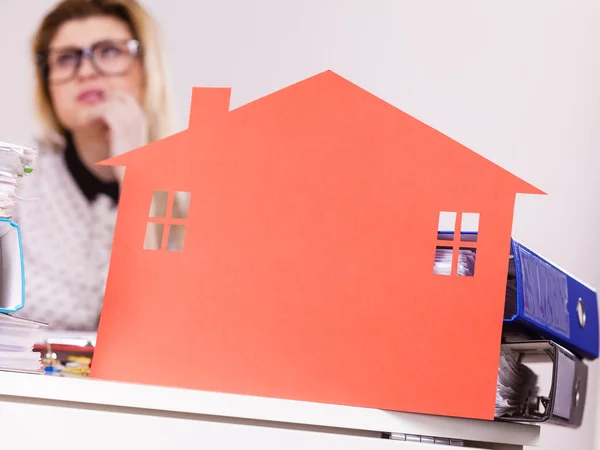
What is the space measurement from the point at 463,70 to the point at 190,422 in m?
1.27

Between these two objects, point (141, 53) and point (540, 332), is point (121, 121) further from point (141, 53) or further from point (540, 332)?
point (540, 332)

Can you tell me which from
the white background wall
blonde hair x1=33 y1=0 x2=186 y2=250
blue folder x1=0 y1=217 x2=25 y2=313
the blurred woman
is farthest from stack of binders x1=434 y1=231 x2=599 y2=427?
the blurred woman

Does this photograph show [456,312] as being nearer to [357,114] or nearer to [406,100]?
[357,114]

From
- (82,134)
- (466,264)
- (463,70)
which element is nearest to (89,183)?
(82,134)

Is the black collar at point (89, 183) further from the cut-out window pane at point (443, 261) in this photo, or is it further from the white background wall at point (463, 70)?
the cut-out window pane at point (443, 261)

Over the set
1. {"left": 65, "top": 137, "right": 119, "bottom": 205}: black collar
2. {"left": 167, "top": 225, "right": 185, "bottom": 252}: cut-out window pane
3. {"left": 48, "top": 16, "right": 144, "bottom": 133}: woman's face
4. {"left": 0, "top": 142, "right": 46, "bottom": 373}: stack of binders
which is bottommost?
{"left": 0, "top": 142, "right": 46, "bottom": 373}: stack of binders

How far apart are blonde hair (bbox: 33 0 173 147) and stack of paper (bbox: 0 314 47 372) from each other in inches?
40.4

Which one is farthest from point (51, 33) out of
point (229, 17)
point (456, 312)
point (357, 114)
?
point (456, 312)

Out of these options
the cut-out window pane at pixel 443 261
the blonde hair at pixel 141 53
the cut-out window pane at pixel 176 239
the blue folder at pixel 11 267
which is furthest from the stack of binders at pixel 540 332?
the blonde hair at pixel 141 53

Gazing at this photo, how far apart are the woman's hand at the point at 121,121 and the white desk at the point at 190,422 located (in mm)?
1160

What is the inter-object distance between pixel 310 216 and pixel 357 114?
5.0 inches

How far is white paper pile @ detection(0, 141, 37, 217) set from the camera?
88 centimetres

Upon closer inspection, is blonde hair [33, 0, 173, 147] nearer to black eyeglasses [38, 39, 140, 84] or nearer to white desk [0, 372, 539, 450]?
black eyeglasses [38, 39, 140, 84]

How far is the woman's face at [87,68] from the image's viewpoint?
1898 millimetres
